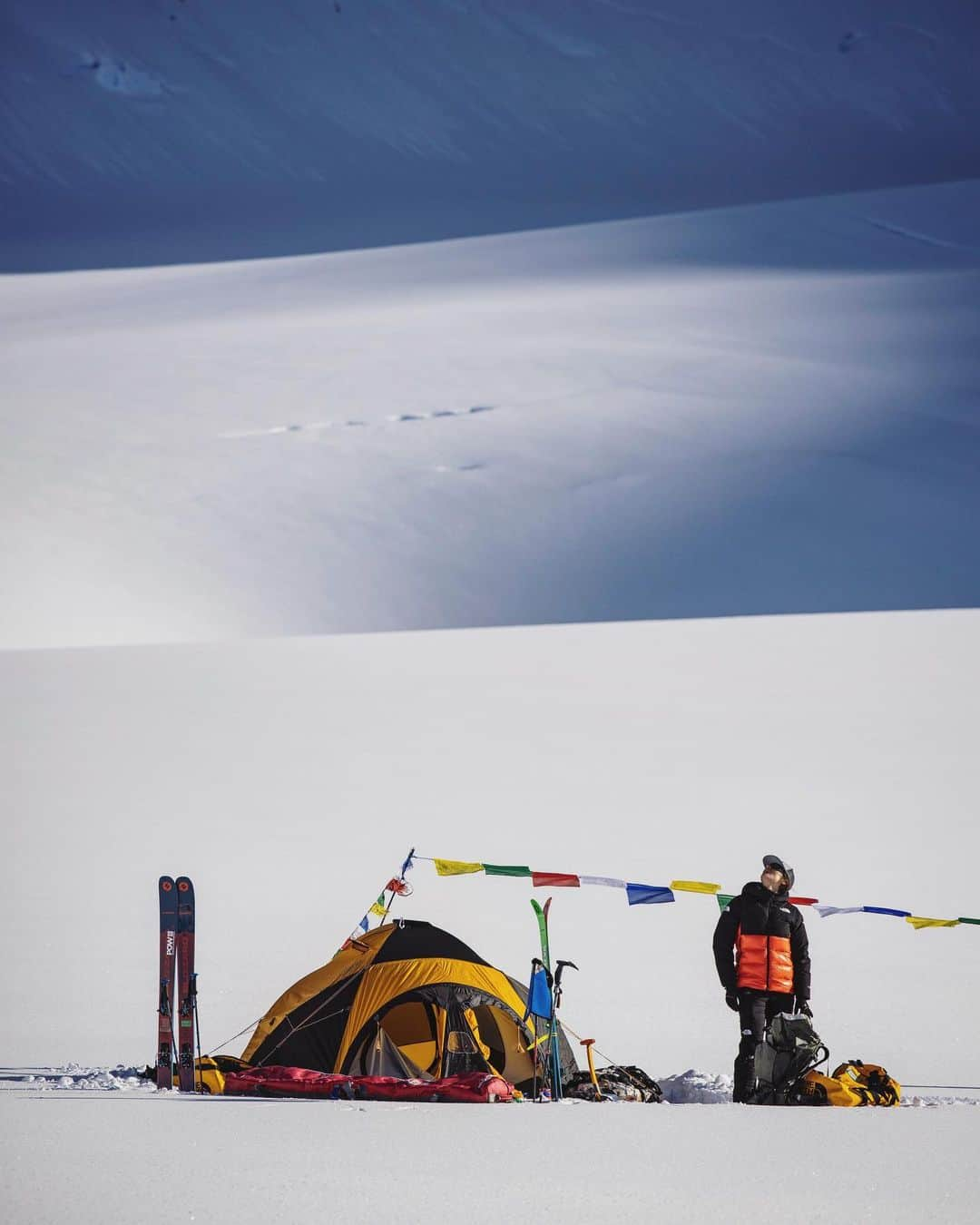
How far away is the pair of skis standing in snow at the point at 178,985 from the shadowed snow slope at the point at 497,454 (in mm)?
11877

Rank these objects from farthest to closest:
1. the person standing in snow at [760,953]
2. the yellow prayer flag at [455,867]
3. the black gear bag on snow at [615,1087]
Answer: the yellow prayer flag at [455,867]
the black gear bag on snow at [615,1087]
the person standing in snow at [760,953]

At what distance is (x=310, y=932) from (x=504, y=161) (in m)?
45.6

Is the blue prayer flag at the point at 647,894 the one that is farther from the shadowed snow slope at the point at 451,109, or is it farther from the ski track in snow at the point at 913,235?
the shadowed snow slope at the point at 451,109

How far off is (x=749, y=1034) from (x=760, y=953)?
0.30 m

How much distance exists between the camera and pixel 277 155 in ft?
175

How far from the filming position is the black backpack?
637 centimetres

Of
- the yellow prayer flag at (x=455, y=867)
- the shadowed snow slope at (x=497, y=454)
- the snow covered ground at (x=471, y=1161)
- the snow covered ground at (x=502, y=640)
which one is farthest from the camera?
the shadowed snow slope at (x=497, y=454)

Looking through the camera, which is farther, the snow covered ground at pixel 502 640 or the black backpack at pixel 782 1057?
the black backpack at pixel 782 1057

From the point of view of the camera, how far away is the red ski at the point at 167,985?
6375mm

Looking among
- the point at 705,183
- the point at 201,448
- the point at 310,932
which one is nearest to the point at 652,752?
the point at 310,932

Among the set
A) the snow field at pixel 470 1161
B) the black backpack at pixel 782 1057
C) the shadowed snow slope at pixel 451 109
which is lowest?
the snow field at pixel 470 1161

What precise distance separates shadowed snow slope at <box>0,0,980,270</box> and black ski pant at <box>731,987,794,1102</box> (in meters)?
40.7

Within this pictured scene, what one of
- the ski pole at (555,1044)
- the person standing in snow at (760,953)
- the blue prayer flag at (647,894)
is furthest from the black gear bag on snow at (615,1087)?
the blue prayer flag at (647,894)

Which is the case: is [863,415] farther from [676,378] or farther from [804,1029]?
[804,1029]
